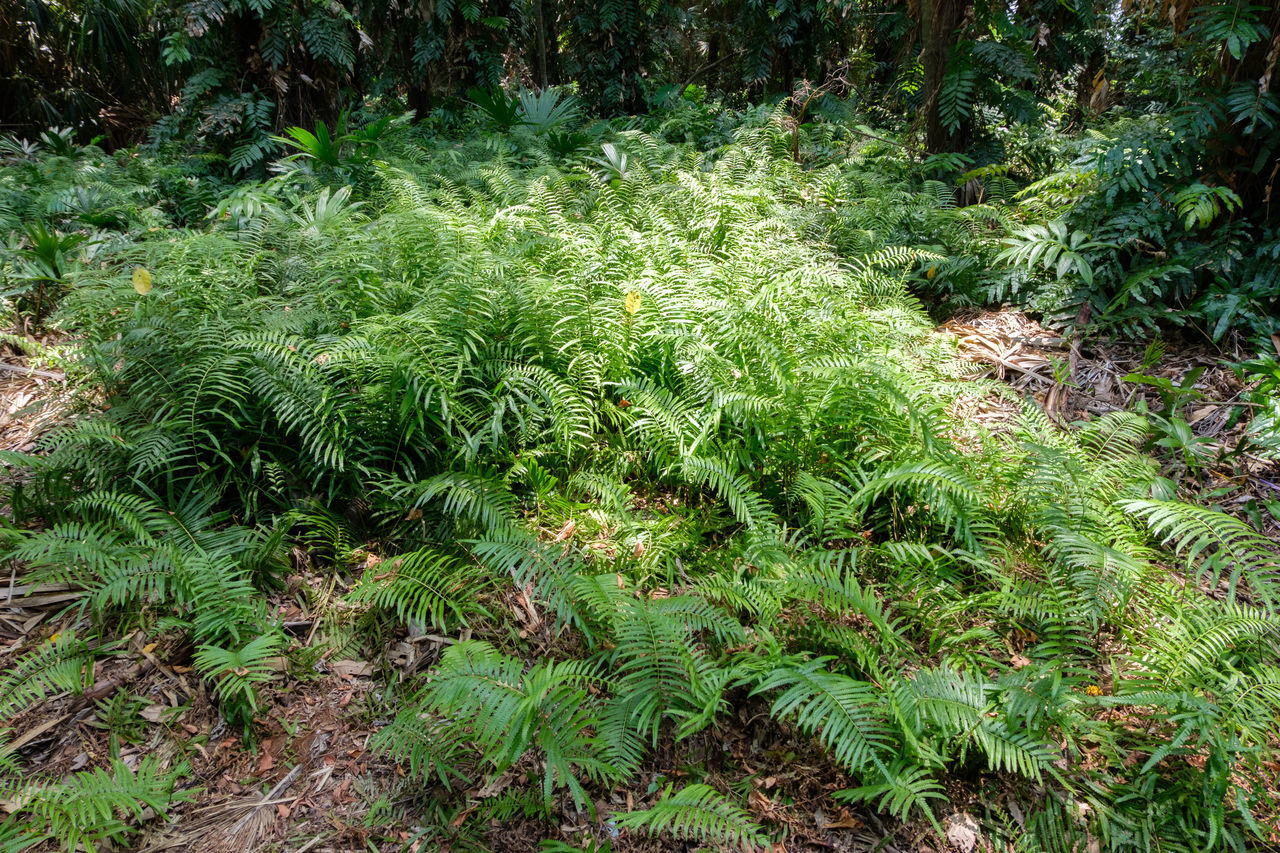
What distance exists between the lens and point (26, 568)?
7.38ft

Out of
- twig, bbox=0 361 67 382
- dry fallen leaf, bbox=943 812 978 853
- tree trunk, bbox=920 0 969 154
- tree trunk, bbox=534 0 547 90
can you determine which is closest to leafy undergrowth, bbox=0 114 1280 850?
dry fallen leaf, bbox=943 812 978 853

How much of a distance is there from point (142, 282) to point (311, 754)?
208 cm

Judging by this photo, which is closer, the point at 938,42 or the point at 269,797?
the point at 269,797

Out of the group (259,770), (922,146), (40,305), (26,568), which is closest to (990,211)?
(922,146)

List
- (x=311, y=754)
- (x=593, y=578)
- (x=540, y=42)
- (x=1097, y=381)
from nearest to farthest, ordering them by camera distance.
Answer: (x=311, y=754)
(x=593, y=578)
(x=1097, y=381)
(x=540, y=42)

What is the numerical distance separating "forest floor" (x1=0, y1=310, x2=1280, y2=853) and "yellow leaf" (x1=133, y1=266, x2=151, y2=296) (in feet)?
3.88

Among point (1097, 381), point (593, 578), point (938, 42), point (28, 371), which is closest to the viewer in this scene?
point (593, 578)

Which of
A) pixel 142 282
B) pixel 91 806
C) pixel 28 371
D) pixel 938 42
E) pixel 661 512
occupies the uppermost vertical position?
pixel 938 42

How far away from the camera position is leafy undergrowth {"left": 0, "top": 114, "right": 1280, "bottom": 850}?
5.85 feet

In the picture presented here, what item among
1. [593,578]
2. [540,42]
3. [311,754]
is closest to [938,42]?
[540,42]

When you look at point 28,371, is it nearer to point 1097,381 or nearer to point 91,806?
point 91,806

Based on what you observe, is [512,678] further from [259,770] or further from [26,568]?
[26,568]

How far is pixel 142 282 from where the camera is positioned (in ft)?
9.20

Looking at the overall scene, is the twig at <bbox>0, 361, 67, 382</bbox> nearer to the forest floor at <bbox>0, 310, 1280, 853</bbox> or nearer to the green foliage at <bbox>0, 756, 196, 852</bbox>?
the forest floor at <bbox>0, 310, 1280, 853</bbox>
